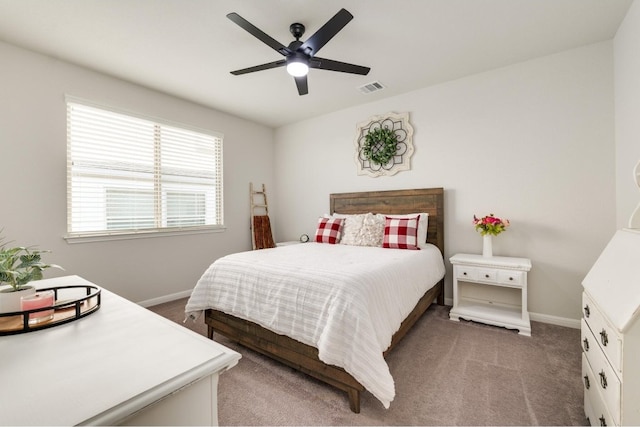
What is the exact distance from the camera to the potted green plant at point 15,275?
3.16 ft

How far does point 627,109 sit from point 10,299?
3.90 metres

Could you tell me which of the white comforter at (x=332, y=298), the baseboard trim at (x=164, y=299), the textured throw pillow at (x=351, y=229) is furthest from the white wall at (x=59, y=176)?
the textured throw pillow at (x=351, y=229)

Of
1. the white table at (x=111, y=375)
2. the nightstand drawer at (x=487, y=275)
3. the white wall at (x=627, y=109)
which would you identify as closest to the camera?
the white table at (x=111, y=375)

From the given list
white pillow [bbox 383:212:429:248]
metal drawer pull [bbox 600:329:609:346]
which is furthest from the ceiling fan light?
metal drawer pull [bbox 600:329:609:346]

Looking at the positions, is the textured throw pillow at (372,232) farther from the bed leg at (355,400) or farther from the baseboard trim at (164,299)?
the baseboard trim at (164,299)

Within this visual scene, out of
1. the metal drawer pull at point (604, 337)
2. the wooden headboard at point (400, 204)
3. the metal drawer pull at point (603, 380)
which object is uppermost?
the wooden headboard at point (400, 204)

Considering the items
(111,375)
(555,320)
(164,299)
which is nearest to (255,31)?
(111,375)

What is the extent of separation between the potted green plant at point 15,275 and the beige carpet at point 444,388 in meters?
1.13

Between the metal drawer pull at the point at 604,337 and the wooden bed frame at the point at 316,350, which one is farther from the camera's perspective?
the wooden bed frame at the point at 316,350

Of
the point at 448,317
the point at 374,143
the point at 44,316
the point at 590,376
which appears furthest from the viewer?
the point at 374,143

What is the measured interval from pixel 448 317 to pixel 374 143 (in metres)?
2.30

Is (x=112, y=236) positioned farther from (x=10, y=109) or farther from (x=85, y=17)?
(x=85, y=17)

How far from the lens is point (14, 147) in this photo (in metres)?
2.49

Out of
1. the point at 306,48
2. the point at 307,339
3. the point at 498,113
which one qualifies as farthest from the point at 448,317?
the point at 306,48
